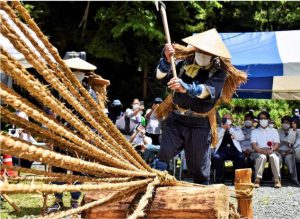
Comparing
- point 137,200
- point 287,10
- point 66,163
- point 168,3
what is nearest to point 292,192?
point 137,200

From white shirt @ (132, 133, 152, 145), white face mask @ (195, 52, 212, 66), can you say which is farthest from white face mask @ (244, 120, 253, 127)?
white face mask @ (195, 52, 212, 66)

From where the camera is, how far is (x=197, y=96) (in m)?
3.79

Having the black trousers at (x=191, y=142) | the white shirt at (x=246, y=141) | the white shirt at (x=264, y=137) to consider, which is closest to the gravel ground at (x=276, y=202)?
the white shirt at (x=264, y=137)

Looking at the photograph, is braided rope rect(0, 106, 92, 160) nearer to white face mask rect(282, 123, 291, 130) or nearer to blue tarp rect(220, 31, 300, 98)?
blue tarp rect(220, 31, 300, 98)

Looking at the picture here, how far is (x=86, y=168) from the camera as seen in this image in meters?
1.99

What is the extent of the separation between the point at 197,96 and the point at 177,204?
1.70m

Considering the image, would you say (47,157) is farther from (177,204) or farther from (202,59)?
(202,59)

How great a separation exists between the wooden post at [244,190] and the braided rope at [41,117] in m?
A: 0.92

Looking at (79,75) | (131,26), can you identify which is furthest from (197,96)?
(131,26)

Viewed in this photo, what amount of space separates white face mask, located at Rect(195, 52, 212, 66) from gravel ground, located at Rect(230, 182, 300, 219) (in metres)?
2.42

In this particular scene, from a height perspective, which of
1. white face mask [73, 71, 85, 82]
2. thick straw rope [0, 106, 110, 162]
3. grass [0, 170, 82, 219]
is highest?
white face mask [73, 71, 85, 82]

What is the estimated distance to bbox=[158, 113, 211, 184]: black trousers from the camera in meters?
4.05

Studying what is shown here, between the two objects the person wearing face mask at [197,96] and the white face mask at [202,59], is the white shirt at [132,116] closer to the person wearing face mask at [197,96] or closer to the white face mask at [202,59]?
the person wearing face mask at [197,96]

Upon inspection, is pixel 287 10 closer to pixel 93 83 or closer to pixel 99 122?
pixel 93 83
